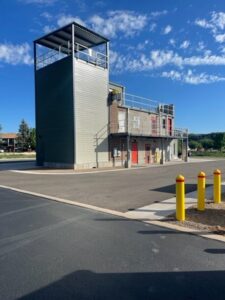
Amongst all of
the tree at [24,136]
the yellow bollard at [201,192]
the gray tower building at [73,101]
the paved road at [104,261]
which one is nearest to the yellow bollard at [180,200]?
the paved road at [104,261]

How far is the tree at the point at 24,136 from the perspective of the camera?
86875 millimetres

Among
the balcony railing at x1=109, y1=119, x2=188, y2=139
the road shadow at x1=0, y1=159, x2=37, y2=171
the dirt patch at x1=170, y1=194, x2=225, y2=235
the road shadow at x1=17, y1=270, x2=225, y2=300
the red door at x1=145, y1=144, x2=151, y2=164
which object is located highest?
the balcony railing at x1=109, y1=119, x2=188, y2=139

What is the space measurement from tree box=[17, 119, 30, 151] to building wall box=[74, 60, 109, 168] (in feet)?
211

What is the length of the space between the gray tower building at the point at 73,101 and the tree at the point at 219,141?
229 feet

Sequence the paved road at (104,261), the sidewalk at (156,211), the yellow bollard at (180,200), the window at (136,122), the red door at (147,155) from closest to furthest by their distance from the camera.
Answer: the paved road at (104,261), the yellow bollard at (180,200), the sidewalk at (156,211), the window at (136,122), the red door at (147,155)

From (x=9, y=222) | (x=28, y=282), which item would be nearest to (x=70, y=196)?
(x=9, y=222)

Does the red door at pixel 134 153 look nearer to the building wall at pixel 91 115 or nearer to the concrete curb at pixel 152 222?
the building wall at pixel 91 115

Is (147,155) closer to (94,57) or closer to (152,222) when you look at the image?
(94,57)

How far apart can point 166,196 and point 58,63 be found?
1818 centimetres

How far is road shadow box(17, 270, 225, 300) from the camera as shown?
346 centimetres

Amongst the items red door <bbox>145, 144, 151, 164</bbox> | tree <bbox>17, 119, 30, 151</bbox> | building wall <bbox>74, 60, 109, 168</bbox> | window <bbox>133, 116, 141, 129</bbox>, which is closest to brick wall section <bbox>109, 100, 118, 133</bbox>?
building wall <bbox>74, 60, 109, 168</bbox>

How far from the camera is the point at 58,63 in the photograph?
2464 cm

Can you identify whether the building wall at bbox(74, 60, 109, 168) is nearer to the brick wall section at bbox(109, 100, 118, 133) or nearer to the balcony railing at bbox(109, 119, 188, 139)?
the brick wall section at bbox(109, 100, 118, 133)

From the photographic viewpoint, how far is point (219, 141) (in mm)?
88875
